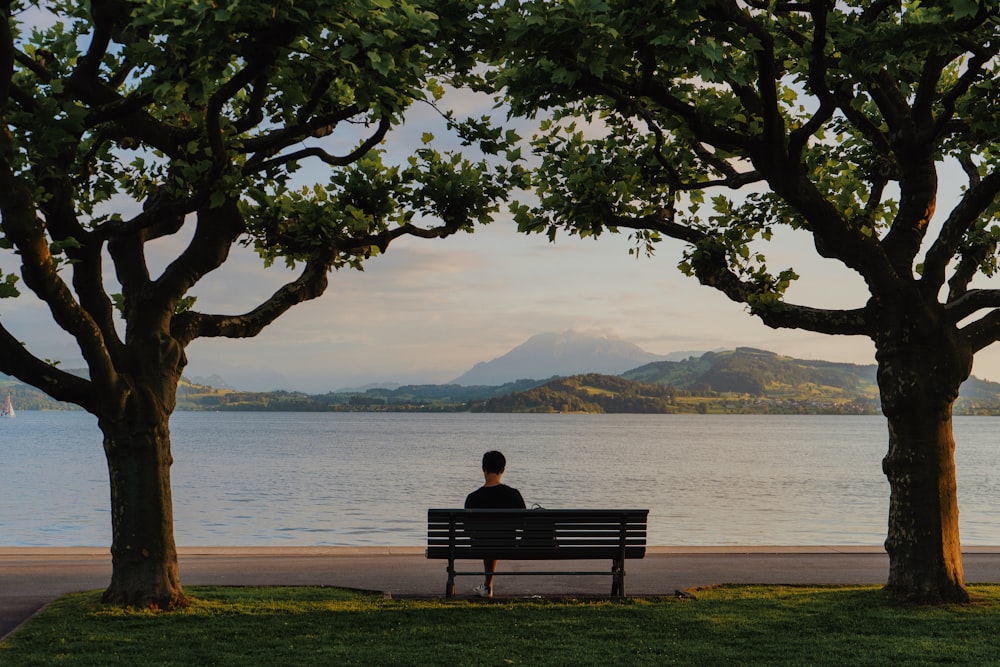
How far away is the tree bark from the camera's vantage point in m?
10.4

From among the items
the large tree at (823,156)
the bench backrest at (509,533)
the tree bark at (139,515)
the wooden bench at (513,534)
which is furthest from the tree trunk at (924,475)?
the tree bark at (139,515)

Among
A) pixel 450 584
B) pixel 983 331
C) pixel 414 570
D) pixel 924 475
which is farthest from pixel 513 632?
pixel 983 331

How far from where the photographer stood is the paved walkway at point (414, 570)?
1203 centimetres

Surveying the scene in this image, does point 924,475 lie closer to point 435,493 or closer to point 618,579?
point 618,579

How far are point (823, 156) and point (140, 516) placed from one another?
9275 mm

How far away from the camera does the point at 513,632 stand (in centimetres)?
922

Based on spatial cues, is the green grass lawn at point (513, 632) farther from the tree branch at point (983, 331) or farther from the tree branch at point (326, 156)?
the tree branch at point (326, 156)

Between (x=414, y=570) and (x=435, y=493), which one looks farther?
(x=435, y=493)

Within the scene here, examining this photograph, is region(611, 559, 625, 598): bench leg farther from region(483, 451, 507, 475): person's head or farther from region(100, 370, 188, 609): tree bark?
region(100, 370, 188, 609): tree bark

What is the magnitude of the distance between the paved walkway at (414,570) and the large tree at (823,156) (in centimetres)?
266

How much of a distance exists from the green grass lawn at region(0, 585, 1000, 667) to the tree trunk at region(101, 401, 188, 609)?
335 millimetres

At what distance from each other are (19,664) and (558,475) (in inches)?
2202

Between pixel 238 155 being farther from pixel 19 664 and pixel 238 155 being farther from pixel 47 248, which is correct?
pixel 19 664

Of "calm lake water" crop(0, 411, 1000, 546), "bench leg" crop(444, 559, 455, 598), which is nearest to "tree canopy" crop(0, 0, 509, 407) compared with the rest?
"bench leg" crop(444, 559, 455, 598)
